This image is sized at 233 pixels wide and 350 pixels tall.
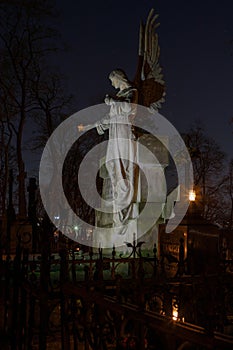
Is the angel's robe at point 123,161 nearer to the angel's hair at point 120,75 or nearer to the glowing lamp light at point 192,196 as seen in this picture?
the angel's hair at point 120,75

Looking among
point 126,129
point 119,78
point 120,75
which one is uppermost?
point 120,75

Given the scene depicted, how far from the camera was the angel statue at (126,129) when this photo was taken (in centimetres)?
1289

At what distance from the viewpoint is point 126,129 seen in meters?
13.1

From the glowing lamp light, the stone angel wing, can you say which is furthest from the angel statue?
the glowing lamp light

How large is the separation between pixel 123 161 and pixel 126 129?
104cm

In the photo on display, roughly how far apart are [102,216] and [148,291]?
9.95m

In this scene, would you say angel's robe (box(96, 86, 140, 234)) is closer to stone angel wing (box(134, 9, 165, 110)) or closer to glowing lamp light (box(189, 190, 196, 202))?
stone angel wing (box(134, 9, 165, 110))

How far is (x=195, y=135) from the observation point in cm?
2927

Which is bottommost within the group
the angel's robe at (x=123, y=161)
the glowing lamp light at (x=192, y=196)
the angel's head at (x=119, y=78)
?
the glowing lamp light at (x=192, y=196)

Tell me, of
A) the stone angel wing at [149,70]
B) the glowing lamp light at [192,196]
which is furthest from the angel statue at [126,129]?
the glowing lamp light at [192,196]

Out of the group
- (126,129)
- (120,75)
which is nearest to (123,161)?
(126,129)

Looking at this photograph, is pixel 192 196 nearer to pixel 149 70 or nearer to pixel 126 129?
pixel 126 129

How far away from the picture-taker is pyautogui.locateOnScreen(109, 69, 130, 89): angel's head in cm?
1344

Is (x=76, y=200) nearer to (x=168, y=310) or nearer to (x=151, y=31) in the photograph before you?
(x=151, y=31)
